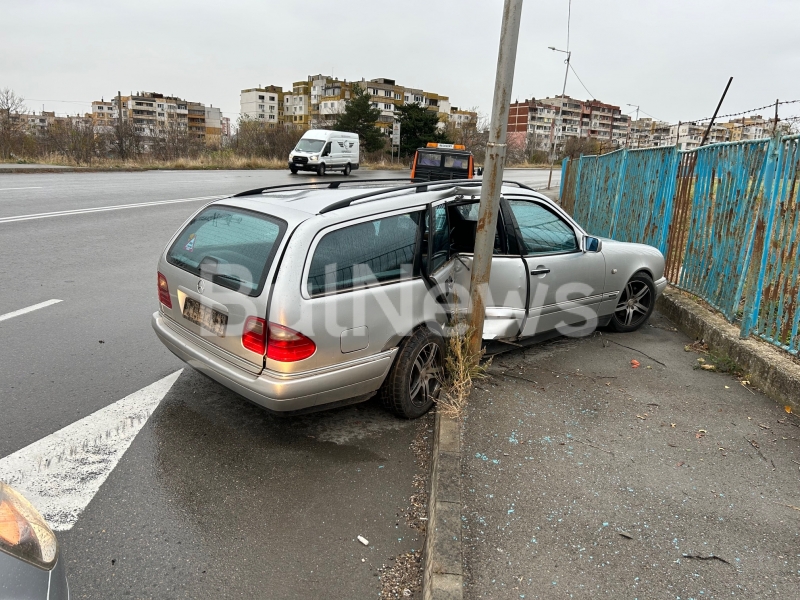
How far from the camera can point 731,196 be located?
5.90m

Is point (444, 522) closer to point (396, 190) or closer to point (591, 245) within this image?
point (396, 190)

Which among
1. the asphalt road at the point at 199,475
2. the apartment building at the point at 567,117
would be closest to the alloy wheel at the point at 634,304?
the asphalt road at the point at 199,475

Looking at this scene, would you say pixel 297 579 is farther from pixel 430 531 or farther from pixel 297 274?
pixel 297 274

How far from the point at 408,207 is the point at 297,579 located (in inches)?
99.8

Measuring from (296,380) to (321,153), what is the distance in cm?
2901

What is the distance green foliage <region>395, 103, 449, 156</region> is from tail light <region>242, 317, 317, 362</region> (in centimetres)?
4987

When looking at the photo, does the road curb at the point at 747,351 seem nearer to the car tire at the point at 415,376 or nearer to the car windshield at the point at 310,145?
the car tire at the point at 415,376

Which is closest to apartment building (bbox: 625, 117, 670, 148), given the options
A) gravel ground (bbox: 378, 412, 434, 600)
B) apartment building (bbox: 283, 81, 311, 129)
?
gravel ground (bbox: 378, 412, 434, 600)

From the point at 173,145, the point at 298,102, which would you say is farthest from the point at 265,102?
the point at 173,145

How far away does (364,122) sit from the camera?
175 feet

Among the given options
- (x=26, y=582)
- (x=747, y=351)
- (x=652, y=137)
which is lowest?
(x=747, y=351)

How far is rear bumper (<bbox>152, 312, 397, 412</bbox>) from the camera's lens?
11.3ft

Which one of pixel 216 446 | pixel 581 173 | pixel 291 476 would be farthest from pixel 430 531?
pixel 581 173

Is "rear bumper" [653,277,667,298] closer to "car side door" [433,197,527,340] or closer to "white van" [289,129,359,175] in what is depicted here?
"car side door" [433,197,527,340]
